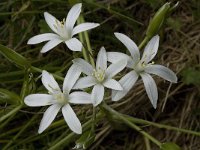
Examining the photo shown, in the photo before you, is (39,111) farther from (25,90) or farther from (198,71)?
(198,71)

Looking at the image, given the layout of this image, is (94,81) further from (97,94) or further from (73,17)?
(73,17)

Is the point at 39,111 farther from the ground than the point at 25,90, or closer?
closer

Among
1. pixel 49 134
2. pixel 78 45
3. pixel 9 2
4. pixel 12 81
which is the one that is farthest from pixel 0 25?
pixel 78 45

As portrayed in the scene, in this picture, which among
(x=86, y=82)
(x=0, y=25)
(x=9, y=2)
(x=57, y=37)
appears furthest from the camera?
(x=0, y=25)

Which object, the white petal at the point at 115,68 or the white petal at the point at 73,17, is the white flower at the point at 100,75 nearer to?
the white petal at the point at 115,68

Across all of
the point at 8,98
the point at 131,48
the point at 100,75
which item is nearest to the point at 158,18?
the point at 131,48

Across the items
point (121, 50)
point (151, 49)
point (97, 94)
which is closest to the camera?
point (97, 94)

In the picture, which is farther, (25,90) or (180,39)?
(180,39)
